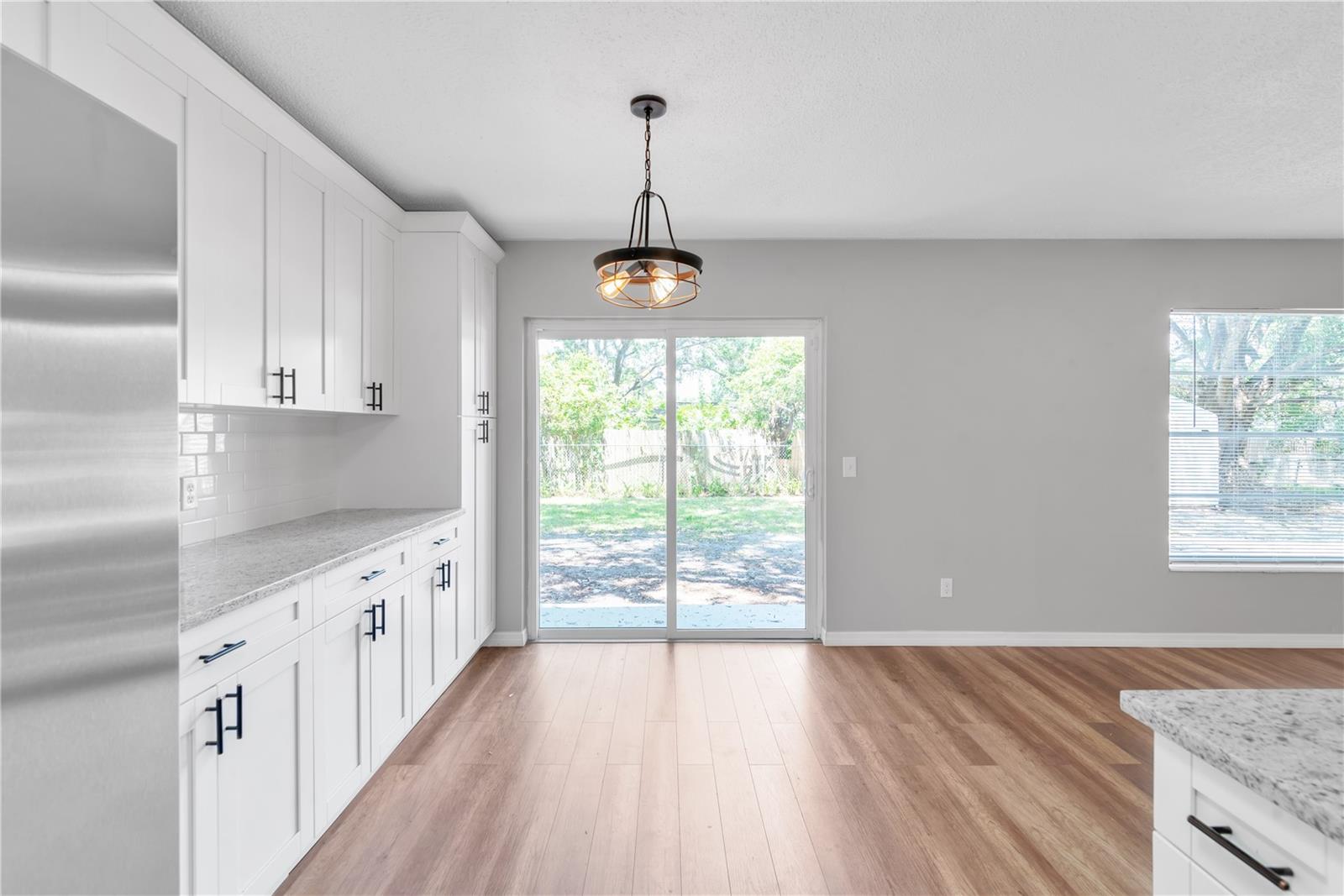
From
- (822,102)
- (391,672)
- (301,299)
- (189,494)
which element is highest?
(822,102)

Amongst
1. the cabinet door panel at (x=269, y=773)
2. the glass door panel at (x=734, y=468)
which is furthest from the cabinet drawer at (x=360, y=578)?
the glass door panel at (x=734, y=468)

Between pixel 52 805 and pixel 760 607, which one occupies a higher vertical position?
pixel 52 805

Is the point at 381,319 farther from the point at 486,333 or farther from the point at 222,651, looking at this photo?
the point at 222,651

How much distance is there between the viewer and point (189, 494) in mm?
2322

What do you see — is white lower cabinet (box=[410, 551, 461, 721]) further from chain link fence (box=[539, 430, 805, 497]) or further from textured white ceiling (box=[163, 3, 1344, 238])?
textured white ceiling (box=[163, 3, 1344, 238])

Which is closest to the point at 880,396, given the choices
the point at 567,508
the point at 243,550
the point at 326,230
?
the point at 567,508

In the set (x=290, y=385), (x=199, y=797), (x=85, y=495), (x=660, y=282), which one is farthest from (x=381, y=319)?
(x=85, y=495)

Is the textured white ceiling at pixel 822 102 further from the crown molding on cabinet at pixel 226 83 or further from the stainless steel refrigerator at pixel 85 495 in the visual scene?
the stainless steel refrigerator at pixel 85 495

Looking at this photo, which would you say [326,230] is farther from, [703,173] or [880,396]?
[880,396]

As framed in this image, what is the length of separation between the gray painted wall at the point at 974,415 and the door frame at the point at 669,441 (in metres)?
0.09

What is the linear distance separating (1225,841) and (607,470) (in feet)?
11.8

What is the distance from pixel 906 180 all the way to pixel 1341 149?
1.80 metres

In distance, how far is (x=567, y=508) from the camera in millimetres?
4277

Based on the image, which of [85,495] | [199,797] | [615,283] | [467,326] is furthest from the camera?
[467,326]
